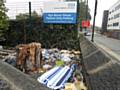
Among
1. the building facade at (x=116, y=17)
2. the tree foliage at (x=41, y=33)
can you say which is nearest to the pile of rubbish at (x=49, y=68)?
the tree foliage at (x=41, y=33)

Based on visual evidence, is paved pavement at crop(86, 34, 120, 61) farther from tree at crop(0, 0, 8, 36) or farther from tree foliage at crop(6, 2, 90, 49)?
tree at crop(0, 0, 8, 36)

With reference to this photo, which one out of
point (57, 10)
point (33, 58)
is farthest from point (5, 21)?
point (33, 58)

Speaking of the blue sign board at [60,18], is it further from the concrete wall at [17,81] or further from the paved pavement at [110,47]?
the concrete wall at [17,81]

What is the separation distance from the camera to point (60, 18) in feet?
44.1

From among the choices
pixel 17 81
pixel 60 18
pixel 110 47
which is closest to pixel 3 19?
pixel 60 18

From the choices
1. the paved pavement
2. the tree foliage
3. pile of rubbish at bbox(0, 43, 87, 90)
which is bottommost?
the paved pavement

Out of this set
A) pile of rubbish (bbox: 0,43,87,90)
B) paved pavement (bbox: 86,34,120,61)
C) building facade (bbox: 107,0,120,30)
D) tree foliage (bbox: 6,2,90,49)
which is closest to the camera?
pile of rubbish (bbox: 0,43,87,90)

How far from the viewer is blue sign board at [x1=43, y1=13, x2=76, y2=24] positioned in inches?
519

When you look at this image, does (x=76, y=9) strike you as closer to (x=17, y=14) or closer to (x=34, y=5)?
(x=34, y=5)

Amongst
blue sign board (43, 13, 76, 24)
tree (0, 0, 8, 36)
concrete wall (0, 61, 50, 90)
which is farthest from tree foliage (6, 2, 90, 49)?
concrete wall (0, 61, 50, 90)

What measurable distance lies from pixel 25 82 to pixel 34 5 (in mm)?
13462

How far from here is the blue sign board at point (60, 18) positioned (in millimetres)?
13190

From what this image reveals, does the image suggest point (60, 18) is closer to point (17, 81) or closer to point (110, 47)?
point (17, 81)

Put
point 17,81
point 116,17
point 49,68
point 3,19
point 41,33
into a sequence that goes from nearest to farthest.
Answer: point 17,81, point 49,68, point 41,33, point 3,19, point 116,17
